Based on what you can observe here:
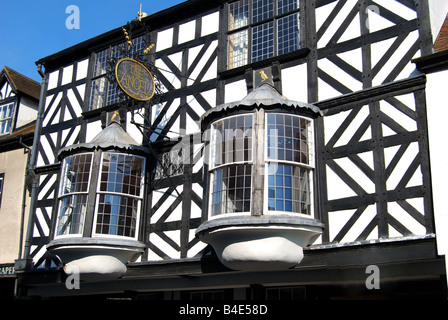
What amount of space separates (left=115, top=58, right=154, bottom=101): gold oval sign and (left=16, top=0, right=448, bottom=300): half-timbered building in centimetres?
5

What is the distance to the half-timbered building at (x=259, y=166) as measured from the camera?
905 centimetres

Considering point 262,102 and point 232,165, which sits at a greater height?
point 262,102

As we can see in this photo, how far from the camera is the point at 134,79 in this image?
11.7 m

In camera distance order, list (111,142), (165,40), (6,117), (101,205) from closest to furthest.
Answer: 1. (101,205)
2. (111,142)
3. (165,40)
4. (6,117)

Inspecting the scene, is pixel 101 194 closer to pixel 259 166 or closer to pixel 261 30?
pixel 259 166

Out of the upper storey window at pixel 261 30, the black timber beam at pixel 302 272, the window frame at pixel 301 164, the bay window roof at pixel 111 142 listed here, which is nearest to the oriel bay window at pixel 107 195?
the bay window roof at pixel 111 142

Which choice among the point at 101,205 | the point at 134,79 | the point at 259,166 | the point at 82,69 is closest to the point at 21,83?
the point at 82,69

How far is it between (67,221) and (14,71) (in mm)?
9740

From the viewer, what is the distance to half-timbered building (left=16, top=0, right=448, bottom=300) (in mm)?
9055

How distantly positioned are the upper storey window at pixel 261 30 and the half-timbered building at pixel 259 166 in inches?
1.3

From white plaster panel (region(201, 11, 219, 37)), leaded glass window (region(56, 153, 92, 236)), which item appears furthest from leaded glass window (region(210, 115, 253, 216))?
leaded glass window (region(56, 153, 92, 236))

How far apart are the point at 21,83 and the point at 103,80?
5561 mm

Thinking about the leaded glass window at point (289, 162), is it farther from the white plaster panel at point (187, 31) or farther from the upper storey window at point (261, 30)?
the white plaster panel at point (187, 31)

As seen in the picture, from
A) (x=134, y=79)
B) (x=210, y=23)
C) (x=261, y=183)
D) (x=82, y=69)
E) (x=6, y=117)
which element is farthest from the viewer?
(x=6, y=117)
